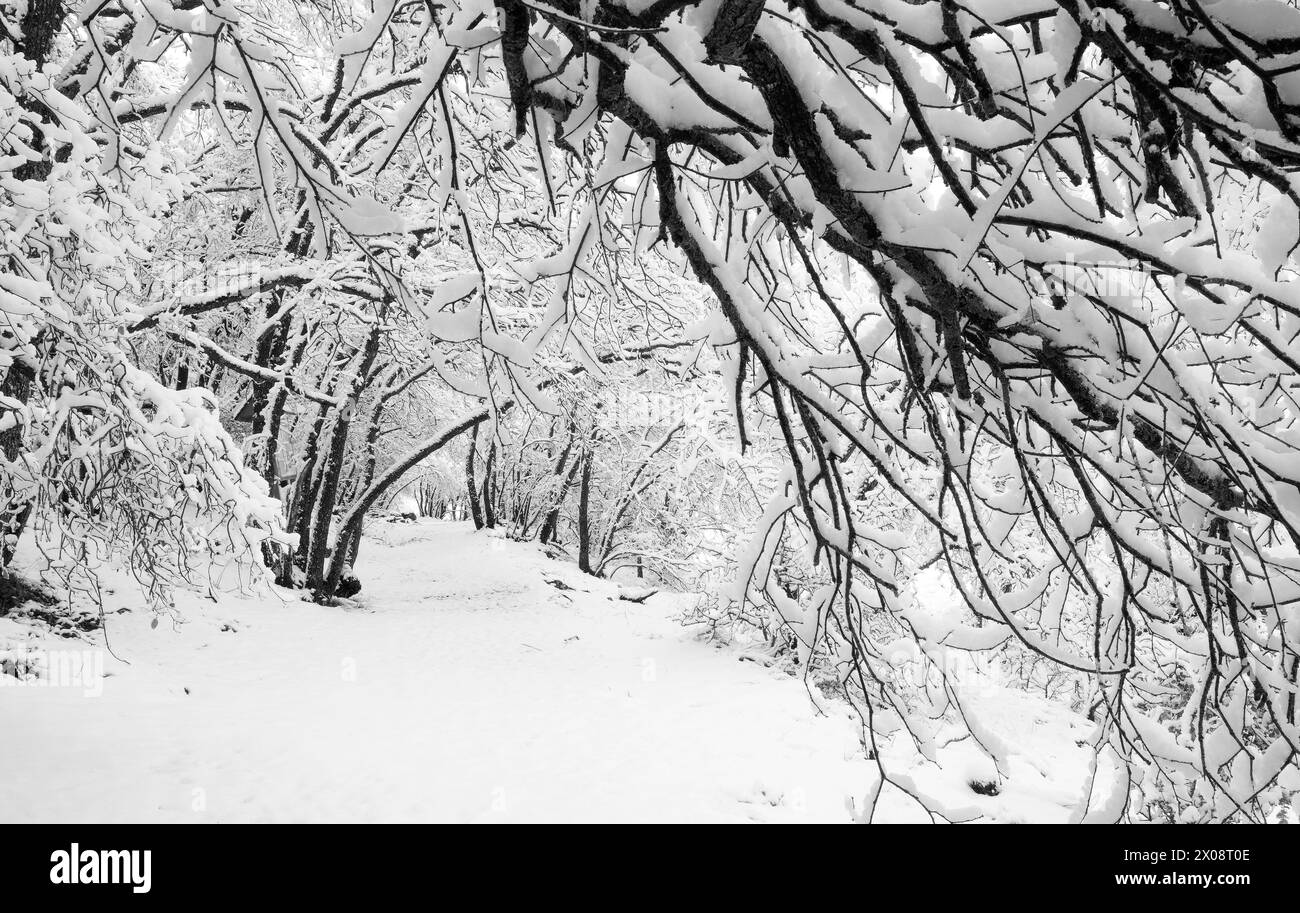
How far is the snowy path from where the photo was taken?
164 inches

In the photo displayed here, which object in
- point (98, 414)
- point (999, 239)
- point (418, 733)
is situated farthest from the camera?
point (418, 733)

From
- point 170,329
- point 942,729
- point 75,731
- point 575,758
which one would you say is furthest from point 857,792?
point 170,329

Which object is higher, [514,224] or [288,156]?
[514,224]

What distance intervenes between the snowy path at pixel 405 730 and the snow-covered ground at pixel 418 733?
0.02m

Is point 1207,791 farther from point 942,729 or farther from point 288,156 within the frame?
point 942,729

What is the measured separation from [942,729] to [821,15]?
8.10 meters

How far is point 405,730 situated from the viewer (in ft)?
19.8

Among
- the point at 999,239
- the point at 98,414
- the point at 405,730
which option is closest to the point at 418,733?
the point at 405,730

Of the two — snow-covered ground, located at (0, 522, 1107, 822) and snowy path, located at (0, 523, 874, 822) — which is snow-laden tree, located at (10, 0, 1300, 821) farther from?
snowy path, located at (0, 523, 874, 822)

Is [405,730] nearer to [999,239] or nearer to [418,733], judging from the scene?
[418,733]

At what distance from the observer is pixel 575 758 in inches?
225

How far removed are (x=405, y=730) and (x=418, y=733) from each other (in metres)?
0.14

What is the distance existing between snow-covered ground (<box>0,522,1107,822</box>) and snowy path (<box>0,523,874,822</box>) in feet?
0.07

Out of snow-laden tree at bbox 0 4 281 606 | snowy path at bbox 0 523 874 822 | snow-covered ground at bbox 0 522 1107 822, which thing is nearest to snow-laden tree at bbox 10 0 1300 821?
snow-covered ground at bbox 0 522 1107 822
